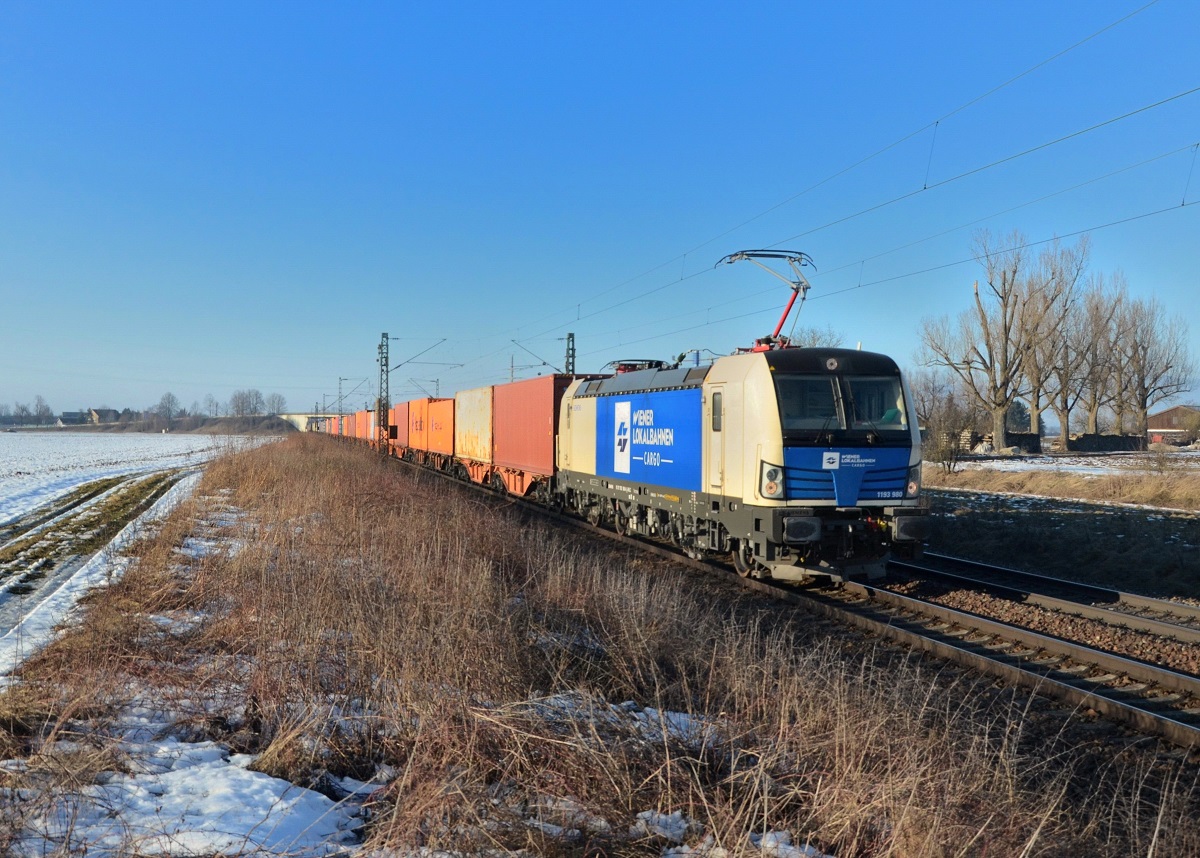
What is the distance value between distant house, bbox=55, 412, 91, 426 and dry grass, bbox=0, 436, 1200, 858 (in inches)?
7600

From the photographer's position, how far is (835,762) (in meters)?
4.21

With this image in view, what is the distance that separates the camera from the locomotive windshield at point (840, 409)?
34.1ft

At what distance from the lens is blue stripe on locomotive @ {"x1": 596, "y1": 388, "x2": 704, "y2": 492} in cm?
1242

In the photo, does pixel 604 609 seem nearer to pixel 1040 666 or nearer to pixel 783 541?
pixel 783 541

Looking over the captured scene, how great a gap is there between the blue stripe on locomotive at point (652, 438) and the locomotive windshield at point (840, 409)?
190 centimetres

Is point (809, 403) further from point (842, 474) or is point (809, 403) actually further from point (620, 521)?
point (620, 521)

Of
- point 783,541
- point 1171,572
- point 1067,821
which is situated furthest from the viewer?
point 1171,572

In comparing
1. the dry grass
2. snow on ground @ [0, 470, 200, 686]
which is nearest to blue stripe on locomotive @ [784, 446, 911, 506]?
the dry grass

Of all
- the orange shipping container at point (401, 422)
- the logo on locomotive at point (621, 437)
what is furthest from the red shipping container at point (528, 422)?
the orange shipping container at point (401, 422)

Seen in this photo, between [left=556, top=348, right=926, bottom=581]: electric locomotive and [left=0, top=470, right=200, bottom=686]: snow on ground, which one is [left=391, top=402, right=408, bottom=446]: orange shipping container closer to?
[left=0, top=470, right=200, bottom=686]: snow on ground

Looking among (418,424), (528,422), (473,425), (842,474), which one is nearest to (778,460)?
(842,474)

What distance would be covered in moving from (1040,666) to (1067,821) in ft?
12.6

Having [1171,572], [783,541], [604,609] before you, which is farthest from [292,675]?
[1171,572]

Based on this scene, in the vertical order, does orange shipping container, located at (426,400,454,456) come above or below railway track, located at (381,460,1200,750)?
above
